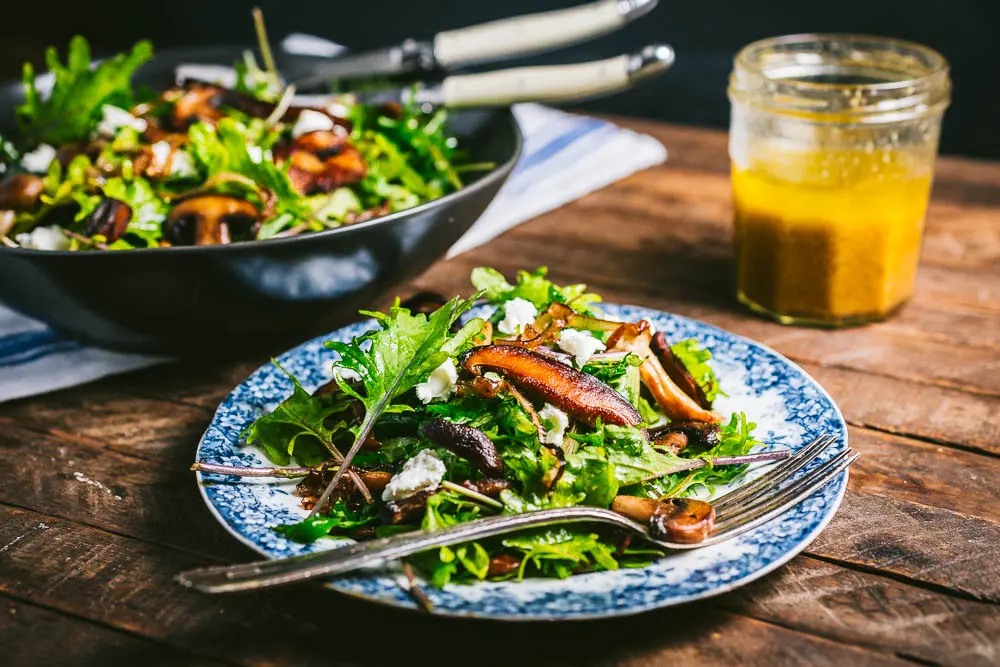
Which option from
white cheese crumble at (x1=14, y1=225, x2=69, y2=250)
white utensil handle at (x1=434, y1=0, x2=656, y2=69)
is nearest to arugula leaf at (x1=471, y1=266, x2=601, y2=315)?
white cheese crumble at (x1=14, y1=225, x2=69, y2=250)

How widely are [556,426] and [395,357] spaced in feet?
0.81

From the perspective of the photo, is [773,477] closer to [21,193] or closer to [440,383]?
[440,383]

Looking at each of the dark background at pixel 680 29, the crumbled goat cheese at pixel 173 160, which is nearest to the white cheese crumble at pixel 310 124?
the crumbled goat cheese at pixel 173 160

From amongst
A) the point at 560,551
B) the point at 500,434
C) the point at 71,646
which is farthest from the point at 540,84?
the point at 71,646

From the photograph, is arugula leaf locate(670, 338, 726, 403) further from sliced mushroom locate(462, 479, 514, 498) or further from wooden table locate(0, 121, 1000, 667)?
sliced mushroom locate(462, 479, 514, 498)

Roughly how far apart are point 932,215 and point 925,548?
5.10 feet

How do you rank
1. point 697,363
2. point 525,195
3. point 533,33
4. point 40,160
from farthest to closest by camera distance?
1. point 525,195
2. point 533,33
3. point 40,160
4. point 697,363

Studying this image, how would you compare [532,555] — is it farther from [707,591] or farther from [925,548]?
[925,548]

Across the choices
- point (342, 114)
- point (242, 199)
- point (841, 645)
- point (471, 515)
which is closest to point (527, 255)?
point (342, 114)

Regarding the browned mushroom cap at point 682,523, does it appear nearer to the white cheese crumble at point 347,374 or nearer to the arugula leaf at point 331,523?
the arugula leaf at point 331,523

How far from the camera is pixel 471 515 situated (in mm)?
1325

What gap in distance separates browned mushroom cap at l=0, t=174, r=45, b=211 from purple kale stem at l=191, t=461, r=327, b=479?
91cm

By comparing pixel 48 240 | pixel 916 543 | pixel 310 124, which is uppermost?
pixel 310 124

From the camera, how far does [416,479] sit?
1.33m
